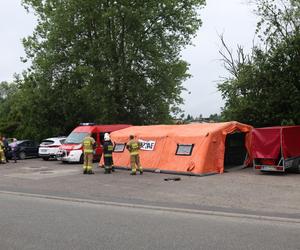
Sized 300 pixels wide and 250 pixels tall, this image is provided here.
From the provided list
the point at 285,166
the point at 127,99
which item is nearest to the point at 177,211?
the point at 285,166

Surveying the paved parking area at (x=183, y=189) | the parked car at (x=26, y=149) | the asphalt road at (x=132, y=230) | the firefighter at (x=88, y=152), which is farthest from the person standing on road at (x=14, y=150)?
the asphalt road at (x=132, y=230)

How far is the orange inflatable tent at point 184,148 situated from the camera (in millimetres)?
19562

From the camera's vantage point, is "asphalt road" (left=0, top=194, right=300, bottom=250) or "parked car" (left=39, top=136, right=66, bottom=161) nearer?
"asphalt road" (left=0, top=194, right=300, bottom=250)

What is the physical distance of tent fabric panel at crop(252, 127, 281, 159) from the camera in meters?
18.8

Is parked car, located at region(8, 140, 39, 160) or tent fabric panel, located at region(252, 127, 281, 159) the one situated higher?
tent fabric panel, located at region(252, 127, 281, 159)

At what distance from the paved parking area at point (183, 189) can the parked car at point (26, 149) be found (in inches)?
448

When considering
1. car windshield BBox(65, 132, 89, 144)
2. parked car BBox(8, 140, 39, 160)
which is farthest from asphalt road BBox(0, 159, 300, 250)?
parked car BBox(8, 140, 39, 160)

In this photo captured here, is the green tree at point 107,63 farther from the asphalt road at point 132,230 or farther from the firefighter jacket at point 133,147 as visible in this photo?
the asphalt road at point 132,230

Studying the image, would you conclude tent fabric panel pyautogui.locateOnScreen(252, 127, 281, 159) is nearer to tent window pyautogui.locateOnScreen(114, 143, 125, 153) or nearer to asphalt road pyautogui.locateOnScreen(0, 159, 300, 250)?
asphalt road pyautogui.locateOnScreen(0, 159, 300, 250)

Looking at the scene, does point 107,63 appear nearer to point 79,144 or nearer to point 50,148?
point 50,148

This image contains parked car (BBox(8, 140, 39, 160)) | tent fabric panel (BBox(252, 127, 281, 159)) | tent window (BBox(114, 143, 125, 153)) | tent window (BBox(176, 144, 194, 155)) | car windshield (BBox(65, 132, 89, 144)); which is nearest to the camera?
tent fabric panel (BBox(252, 127, 281, 159))

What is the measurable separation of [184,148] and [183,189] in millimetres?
5403

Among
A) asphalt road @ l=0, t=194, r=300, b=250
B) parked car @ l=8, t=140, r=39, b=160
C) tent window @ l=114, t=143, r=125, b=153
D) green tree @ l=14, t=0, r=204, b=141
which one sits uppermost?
green tree @ l=14, t=0, r=204, b=141

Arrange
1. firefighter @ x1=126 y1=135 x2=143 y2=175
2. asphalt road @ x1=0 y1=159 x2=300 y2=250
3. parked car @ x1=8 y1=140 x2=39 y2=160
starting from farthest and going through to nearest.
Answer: parked car @ x1=8 y1=140 x2=39 y2=160 < firefighter @ x1=126 y1=135 x2=143 y2=175 < asphalt road @ x1=0 y1=159 x2=300 y2=250
